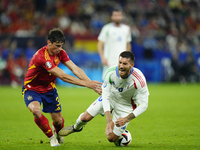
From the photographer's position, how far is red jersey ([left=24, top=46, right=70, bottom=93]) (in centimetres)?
579

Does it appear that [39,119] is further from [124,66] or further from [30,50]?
[30,50]

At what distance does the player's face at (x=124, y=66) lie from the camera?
526 cm

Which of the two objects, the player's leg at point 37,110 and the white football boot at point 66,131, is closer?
the player's leg at point 37,110

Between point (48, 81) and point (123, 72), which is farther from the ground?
point (123, 72)

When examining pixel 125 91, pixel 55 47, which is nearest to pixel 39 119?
pixel 55 47

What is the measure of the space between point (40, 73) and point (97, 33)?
15258 mm

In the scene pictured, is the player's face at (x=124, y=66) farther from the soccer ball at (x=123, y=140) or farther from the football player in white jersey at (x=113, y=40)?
the football player in white jersey at (x=113, y=40)

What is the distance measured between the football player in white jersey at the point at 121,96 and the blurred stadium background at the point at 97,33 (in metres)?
12.2

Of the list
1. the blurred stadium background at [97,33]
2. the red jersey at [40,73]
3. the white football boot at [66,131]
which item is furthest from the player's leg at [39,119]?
the blurred stadium background at [97,33]

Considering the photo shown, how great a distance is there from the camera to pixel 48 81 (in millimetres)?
6070

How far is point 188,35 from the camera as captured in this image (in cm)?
2333

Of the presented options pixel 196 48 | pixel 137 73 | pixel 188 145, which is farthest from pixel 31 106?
pixel 196 48

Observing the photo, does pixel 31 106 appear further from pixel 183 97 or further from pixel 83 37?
pixel 83 37

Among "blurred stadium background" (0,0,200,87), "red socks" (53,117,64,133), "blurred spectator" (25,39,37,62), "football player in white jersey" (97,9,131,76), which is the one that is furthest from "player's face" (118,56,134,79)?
"blurred spectator" (25,39,37,62)
